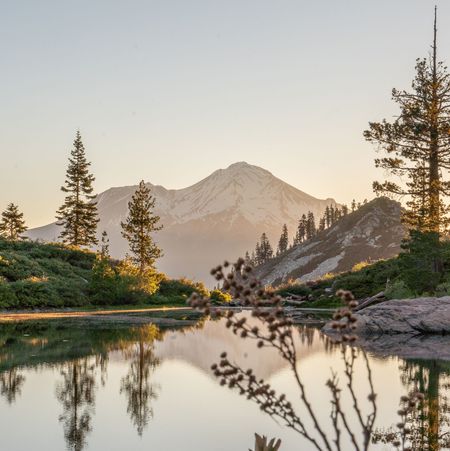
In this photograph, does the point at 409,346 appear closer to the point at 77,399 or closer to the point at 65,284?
the point at 77,399

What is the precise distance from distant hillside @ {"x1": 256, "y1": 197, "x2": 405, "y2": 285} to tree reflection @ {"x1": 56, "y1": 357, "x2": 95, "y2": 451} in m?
123

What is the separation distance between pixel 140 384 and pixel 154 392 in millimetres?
864

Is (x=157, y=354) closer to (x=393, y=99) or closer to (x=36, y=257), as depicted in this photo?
(x=393, y=99)

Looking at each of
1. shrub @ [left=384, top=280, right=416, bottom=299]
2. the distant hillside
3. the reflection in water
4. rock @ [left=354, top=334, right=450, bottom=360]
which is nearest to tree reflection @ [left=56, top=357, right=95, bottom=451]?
the reflection in water

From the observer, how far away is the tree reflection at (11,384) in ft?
35.5

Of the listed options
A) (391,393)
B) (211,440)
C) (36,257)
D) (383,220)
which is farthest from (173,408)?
(383,220)

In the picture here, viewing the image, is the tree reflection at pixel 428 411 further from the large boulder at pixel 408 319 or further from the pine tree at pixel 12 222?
the pine tree at pixel 12 222

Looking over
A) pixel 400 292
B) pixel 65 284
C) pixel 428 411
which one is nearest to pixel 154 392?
pixel 428 411

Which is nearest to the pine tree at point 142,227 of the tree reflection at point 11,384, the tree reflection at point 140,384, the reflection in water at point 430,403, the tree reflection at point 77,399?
the tree reflection at point 140,384

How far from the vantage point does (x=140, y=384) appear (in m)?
12.3

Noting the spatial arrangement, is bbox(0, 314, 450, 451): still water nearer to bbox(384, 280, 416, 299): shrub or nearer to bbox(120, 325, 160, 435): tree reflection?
bbox(120, 325, 160, 435): tree reflection

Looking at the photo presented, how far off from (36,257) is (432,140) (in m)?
30.5

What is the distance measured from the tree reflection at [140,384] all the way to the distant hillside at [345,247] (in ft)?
391

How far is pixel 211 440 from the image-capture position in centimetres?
830
